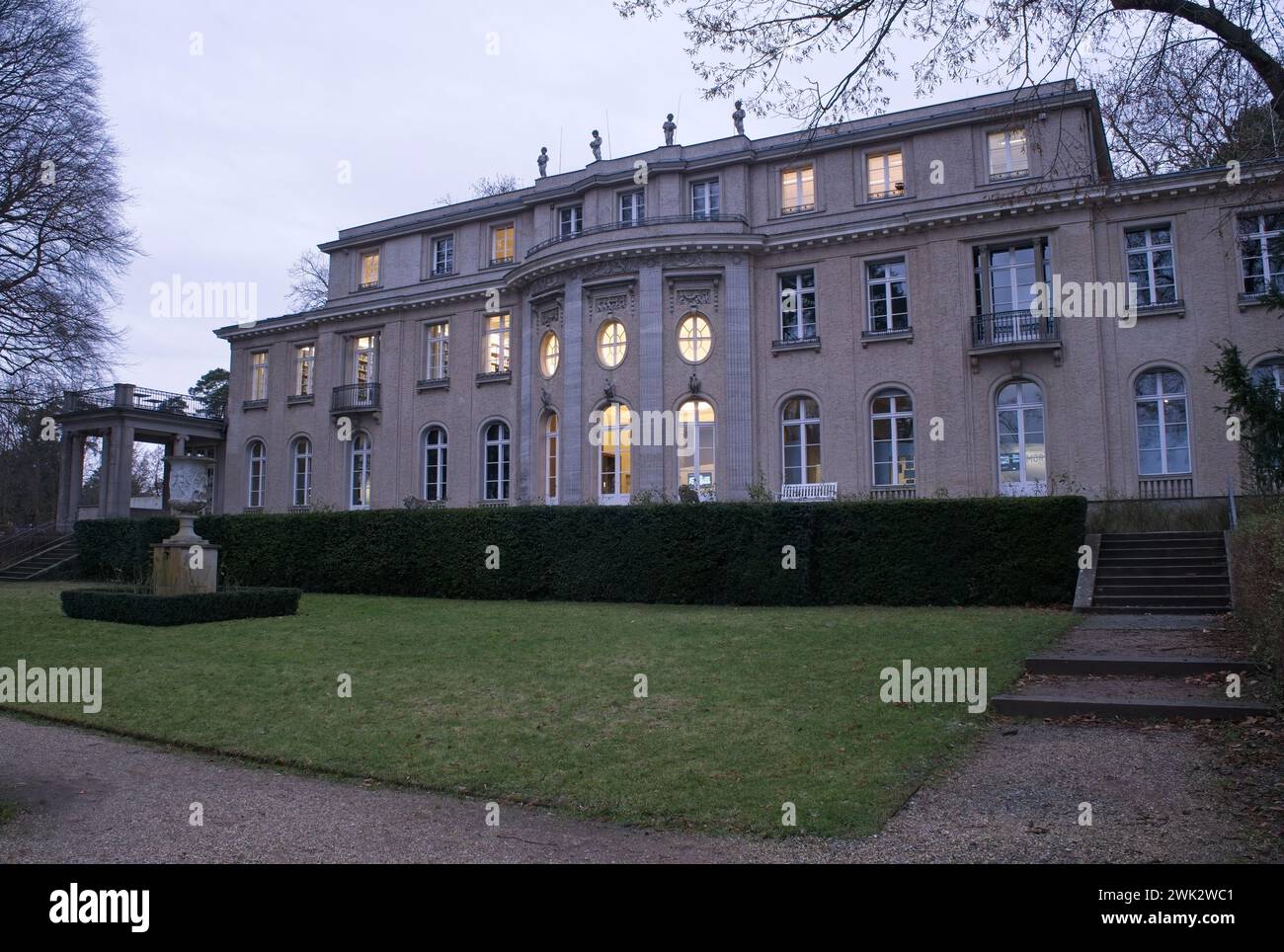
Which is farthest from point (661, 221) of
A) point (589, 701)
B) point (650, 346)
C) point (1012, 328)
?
point (589, 701)

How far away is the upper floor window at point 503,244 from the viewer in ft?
104

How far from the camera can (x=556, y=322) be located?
2872 cm

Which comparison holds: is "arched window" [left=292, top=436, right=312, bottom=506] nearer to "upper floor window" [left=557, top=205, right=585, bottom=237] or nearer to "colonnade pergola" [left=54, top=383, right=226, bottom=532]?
"colonnade pergola" [left=54, top=383, right=226, bottom=532]

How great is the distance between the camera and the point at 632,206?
28984 millimetres

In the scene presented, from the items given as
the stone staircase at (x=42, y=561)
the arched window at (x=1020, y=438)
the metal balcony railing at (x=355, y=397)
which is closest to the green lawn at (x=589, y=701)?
the arched window at (x=1020, y=438)

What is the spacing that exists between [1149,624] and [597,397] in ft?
58.2

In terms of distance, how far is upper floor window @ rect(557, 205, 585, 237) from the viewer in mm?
30031

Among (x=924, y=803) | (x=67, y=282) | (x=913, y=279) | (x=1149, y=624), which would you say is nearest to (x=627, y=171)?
(x=913, y=279)

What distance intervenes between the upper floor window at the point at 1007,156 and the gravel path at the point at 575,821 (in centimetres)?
2109

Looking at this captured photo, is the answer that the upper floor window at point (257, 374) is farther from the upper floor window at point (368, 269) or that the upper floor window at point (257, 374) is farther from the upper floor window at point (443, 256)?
the upper floor window at point (443, 256)

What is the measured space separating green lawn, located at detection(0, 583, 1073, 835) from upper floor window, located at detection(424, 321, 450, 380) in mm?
18336

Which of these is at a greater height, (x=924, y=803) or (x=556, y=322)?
(x=556, y=322)

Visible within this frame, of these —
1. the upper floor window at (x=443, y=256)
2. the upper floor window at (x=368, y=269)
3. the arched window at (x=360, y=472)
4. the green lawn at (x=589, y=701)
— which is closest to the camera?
the green lawn at (x=589, y=701)
